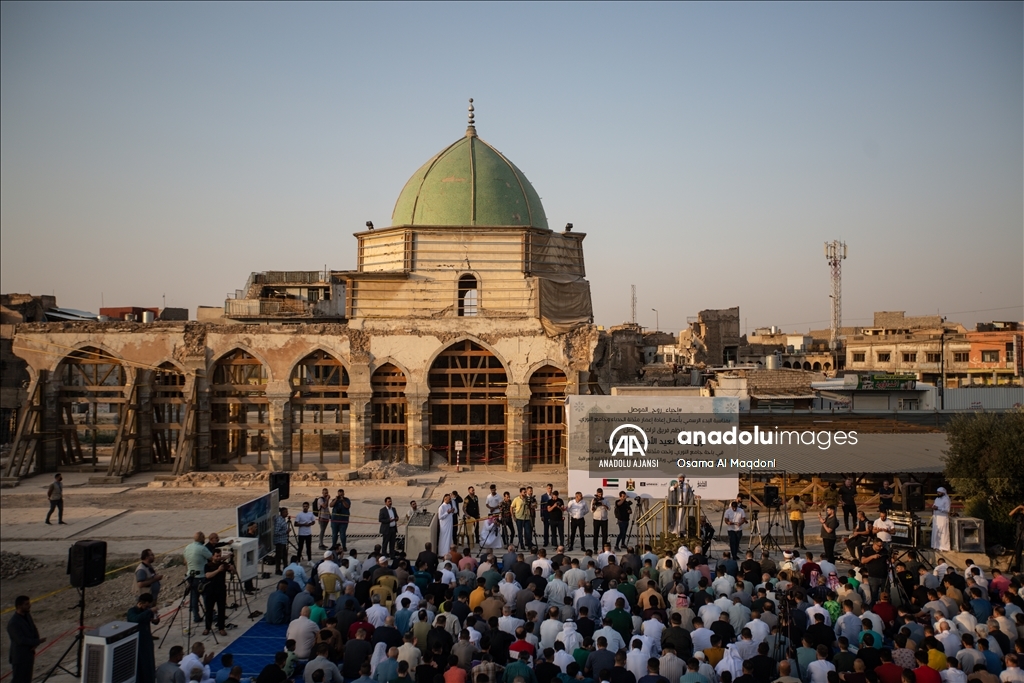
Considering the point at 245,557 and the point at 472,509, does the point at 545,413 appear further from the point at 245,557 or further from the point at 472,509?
the point at 245,557

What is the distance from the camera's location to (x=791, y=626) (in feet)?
33.9

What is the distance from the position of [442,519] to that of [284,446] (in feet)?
45.7

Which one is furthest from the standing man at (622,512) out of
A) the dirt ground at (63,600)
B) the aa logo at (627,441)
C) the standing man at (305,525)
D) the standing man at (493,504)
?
the dirt ground at (63,600)

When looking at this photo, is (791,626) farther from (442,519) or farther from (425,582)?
(442,519)

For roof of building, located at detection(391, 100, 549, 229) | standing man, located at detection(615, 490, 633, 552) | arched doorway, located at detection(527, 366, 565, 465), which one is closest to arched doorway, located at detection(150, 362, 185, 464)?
roof of building, located at detection(391, 100, 549, 229)

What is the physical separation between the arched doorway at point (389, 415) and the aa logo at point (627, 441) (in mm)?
10523

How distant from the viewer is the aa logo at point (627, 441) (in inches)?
742

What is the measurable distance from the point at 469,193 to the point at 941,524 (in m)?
19.9

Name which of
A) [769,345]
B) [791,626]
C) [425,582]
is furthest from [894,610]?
[769,345]

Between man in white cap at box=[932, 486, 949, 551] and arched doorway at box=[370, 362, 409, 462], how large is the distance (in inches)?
669

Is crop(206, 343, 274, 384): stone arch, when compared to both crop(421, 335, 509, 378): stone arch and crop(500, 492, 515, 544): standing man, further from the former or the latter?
crop(500, 492, 515, 544): standing man

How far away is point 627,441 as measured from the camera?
19.0 meters

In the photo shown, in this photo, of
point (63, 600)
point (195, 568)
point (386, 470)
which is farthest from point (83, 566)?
point (386, 470)

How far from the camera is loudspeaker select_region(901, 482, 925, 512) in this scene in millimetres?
15625
